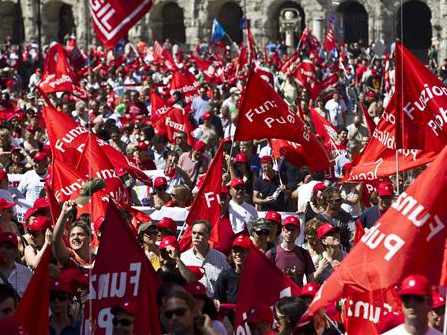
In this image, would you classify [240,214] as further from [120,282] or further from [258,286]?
[120,282]

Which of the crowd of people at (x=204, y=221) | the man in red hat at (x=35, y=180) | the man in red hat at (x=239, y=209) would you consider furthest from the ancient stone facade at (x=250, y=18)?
the man in red hat at (x=239, y=209)

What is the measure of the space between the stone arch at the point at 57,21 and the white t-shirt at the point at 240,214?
124 ft

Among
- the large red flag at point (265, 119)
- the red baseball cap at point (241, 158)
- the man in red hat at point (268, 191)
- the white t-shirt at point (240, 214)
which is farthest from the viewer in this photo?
the red baseball cap at point (241, 158)

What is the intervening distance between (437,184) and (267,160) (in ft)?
23.1

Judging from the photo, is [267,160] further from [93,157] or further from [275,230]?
[275,230]

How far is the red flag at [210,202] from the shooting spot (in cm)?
1169

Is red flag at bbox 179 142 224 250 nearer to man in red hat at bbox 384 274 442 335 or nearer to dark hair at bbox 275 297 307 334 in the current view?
dark hair at bbox 275 297 307 334

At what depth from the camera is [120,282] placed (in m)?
8.44

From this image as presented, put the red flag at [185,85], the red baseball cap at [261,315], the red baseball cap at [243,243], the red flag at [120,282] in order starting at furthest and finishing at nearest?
1. the red flag at [185,85]
2. the red baseball cap at [243,243]
3. the red baseball cap at [261,315]
4. the red flag at [120,282]

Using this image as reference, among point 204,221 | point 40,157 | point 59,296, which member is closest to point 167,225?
point 204,221

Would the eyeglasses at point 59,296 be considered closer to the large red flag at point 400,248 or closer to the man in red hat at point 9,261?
the man in red hat at point 9,261

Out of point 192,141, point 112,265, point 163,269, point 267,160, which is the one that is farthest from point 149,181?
point 112,265

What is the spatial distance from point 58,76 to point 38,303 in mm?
15988

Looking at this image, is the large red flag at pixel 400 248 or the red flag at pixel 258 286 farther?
the red flag at pixel 258 286
